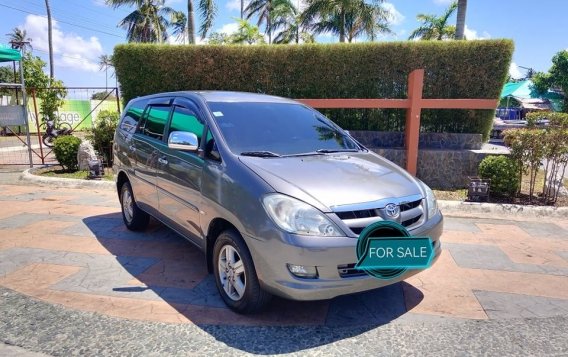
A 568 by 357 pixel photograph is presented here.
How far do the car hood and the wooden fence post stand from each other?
499 cm

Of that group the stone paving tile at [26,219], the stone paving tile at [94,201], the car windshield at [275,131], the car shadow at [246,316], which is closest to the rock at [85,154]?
the stone paving tile at [94,201]

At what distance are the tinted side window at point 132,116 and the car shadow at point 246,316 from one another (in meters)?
1.62

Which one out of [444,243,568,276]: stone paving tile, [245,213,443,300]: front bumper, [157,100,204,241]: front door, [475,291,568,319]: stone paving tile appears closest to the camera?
[245,213,443,300]: front bumper

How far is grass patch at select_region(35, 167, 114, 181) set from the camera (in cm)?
949

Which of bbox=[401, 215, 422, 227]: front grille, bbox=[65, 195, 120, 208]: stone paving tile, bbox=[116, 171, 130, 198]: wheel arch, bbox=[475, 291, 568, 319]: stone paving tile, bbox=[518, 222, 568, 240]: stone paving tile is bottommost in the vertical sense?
bbox=[65, 195, 120, 208]: stone paving tile

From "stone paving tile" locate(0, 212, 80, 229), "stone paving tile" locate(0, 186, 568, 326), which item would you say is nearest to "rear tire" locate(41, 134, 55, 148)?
"stone paving tile" locate(0, 212, 80, 229)

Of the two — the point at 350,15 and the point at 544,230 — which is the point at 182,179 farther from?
the point at 350,15

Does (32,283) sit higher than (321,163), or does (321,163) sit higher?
(321,163)

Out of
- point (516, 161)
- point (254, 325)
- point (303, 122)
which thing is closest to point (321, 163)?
point (303, 122)

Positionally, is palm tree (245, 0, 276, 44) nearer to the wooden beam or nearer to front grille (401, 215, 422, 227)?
the wooden beam

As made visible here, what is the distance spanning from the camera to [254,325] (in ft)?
10.4

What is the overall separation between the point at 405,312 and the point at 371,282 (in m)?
0.71

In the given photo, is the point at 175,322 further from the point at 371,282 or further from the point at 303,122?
the point at 303,122

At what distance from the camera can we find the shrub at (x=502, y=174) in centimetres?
704
